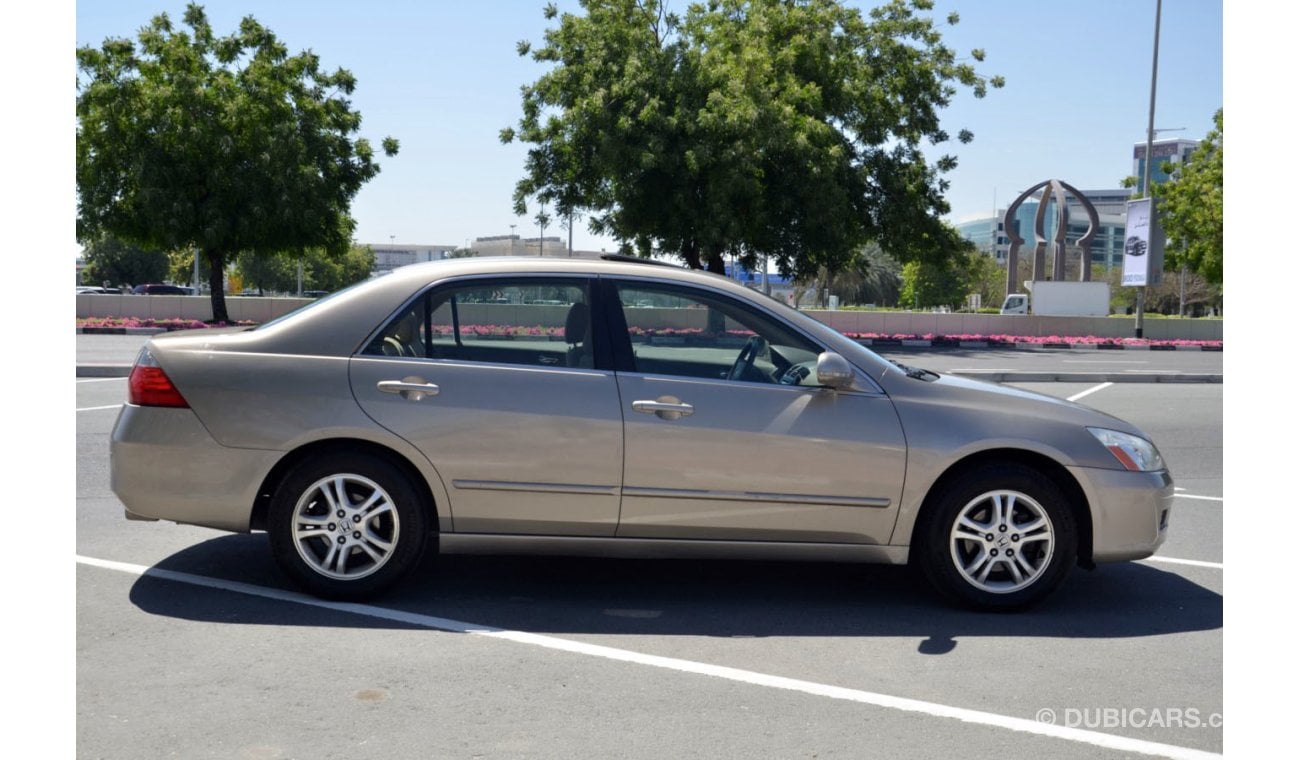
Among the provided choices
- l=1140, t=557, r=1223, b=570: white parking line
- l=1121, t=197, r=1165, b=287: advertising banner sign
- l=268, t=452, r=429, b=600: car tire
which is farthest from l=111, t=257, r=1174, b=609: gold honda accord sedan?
l=1121, t=197, r=1165, b=287: advertising banner sign

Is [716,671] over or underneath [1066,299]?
underneath

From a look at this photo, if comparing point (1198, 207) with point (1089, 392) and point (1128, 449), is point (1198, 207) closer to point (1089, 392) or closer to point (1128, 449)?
point (1089, 392)

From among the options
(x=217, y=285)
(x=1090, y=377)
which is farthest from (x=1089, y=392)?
(x=217, y=285)

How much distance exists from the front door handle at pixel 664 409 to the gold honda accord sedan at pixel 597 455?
0.04 feet

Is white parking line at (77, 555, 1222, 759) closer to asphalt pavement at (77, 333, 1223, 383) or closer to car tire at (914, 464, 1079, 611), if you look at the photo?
car tire at (914, 464, 1079, 611)

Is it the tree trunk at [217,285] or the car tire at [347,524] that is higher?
the tree trunk at [217,285]

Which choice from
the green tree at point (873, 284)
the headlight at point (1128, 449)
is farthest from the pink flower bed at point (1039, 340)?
the green tree at point (873, 284)

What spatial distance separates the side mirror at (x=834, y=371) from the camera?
5.16 metres

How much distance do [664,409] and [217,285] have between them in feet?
102

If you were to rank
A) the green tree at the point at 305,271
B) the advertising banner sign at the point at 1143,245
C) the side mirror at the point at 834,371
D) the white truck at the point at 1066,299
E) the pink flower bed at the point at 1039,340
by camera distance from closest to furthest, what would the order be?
the side mirror at the point at 834,371 → the pink flower bed at the point at 1039,340 → the advertising banner sign at the point at 1143,245 → the white truck at the point at 1066,299 → the green tree at the point at 305,271

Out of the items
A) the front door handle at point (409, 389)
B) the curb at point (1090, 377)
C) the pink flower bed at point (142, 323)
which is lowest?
the curb at point (1090, 377)

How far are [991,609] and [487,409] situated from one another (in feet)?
7.88

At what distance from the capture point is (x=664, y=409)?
518 centimetres

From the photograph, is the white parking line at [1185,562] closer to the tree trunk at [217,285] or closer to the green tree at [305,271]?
the tree trunk at [217,285]
